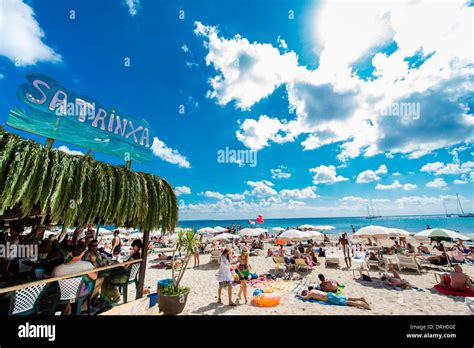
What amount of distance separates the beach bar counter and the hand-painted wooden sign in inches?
31.5

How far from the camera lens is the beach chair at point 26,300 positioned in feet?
10.2

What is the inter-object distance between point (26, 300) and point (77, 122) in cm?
360

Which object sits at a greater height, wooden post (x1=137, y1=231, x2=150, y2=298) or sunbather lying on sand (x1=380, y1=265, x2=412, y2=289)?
wooden post (x1=137, y1=231, x2=150, y2=298)

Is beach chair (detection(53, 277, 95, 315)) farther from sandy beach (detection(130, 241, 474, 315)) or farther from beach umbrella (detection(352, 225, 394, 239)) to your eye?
beach umbrella (detection(352, 225, 394, 239))

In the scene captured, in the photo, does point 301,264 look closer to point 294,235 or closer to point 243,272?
point 294,235

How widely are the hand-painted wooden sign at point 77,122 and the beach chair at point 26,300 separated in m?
2.82

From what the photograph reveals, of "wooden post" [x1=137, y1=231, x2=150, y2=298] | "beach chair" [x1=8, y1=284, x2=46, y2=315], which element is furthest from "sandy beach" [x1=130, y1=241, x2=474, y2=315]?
"beach chair" [x1=8, y1=284, x2=46, y2=315]

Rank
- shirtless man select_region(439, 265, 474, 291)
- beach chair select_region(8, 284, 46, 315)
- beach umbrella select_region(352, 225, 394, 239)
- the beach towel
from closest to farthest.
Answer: beach chair select_region(8, 284, 46, 315) → the beach towel → shirtless man select_region(439, 265, 474, 291) → beach umbrella select_region(352, 225, 394, 239)

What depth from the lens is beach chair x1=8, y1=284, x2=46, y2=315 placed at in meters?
3.10

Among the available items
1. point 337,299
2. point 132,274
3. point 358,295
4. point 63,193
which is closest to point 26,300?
point 63,193

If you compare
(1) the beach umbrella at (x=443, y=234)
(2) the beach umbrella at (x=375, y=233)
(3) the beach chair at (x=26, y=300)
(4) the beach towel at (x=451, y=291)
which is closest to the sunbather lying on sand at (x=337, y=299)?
(4) the beach towel at (x=451, y=291)
